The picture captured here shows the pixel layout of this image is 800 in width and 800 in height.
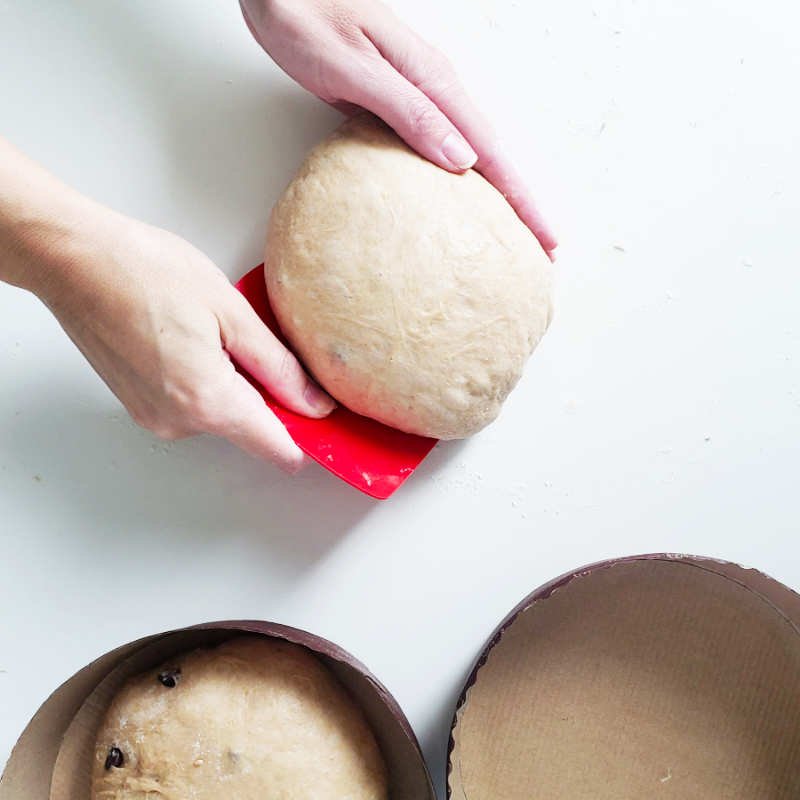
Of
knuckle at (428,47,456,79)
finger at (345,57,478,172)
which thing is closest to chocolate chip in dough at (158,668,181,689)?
finger at (345,57,478,172)

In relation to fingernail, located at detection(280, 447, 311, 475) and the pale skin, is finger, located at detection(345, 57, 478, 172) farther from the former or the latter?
fingernail, located at detection(280, 447, 311, 475)

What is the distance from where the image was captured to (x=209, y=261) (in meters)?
1.23

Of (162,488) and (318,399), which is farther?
(162,488)

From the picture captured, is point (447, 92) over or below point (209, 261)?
over

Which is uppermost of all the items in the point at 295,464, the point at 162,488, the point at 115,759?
the point at 295,464

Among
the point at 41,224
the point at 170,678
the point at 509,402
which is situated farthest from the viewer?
the point at 509,402

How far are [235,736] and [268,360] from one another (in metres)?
0.51

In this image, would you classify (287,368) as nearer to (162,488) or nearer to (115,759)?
(162,488)

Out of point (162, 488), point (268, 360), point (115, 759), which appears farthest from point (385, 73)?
point (115, 759)

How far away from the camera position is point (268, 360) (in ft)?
4.01

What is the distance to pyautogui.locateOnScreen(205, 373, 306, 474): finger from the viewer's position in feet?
3.95

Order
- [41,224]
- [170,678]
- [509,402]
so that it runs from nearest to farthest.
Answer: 1. [41,224]
2. [170,678]
3. [509,402]

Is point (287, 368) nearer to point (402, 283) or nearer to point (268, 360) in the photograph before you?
point (268, 360)

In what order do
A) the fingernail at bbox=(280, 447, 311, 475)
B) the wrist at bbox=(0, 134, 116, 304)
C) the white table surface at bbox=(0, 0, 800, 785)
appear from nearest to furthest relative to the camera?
the wrist at bbox=(0, 134, 116, 304) < the fingernail at bbox=(280, 447, 311, 475) < the white table surface at bbox=(0, 0, 800, 785)
